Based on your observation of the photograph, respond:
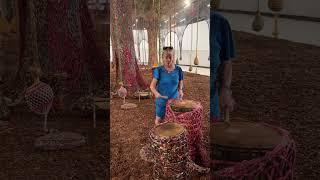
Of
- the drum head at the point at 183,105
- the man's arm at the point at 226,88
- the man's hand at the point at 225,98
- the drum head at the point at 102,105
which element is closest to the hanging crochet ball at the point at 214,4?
the man's arm at the point at 226,88

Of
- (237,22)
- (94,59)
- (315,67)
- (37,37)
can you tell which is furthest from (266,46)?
(37,37)

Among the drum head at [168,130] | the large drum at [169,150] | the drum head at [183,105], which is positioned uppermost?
the drum head at [183,105]

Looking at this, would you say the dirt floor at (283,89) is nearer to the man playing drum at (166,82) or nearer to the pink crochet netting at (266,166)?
the man playing drum at (166,82)

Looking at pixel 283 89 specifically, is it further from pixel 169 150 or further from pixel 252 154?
pixel 252 154

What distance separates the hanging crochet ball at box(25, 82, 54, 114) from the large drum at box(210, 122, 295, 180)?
6.78ft

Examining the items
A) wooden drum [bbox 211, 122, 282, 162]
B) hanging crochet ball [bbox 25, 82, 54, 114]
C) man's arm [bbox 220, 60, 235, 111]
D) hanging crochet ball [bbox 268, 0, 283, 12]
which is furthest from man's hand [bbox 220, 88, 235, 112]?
hanging crochet ball [bbox 25, 82, 54, 114]

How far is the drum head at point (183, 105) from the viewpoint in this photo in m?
1.83

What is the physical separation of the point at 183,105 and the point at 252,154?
0.51 meters

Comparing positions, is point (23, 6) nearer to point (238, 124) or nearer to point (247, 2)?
point (247, 2)

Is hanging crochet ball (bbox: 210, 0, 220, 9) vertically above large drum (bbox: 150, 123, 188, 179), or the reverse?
hanging crochet ball (bbox: 210, 0, 220, 9)

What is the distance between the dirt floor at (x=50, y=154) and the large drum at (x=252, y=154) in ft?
4.00

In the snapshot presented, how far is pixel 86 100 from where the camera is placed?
3.56 metres

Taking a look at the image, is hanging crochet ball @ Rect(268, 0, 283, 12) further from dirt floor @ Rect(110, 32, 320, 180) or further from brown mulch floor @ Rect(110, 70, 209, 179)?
brown mulch floor @ Rect(110, 70, 209, 179)

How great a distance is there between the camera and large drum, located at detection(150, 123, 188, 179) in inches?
72.1
